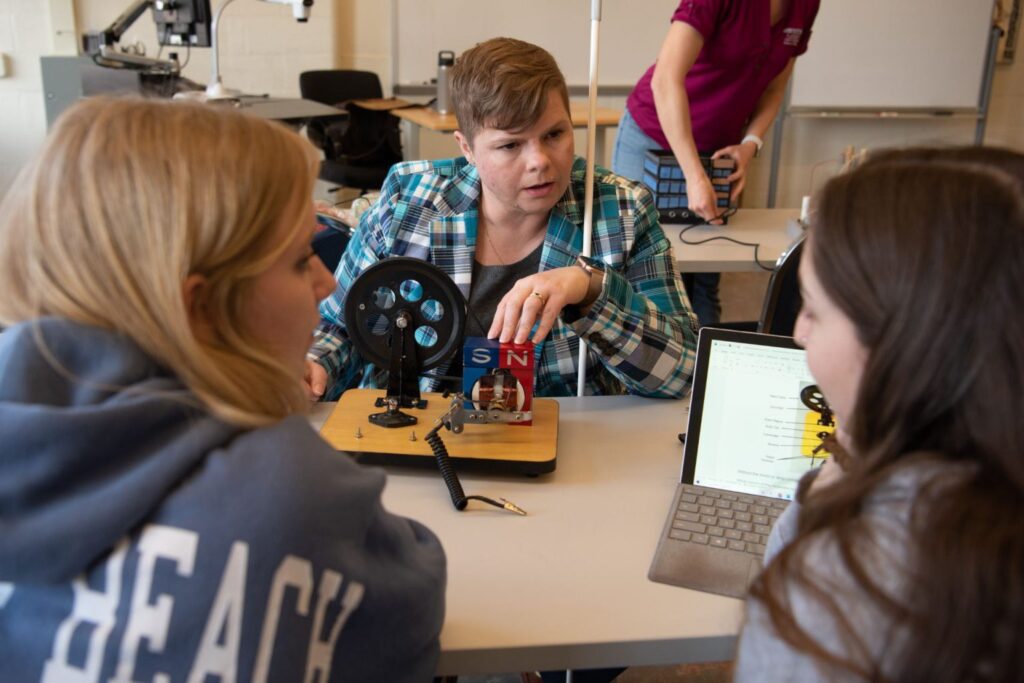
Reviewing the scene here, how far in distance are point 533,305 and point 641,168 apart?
1725mm

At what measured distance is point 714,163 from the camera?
2557 millimetres

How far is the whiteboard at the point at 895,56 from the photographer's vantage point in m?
5.14

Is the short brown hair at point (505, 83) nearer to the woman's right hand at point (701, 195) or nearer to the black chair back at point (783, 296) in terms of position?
the black chair back at point (783, 296)

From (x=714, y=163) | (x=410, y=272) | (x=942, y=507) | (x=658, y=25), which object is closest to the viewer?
(x=942, y=507)

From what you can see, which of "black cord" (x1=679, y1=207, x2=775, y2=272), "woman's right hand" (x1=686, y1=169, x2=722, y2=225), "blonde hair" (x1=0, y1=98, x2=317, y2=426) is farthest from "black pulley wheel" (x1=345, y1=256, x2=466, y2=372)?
"woman's right hand" (x1=686, y1=169, x2=722, y2=225)

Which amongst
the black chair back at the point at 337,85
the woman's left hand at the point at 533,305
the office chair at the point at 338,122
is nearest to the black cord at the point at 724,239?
the woman's left hand at the point at 533,305

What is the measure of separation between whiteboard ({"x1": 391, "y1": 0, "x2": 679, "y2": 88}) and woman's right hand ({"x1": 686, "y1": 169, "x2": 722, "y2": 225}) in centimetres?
267

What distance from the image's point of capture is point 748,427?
1.24m

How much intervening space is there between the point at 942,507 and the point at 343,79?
4.29 meters

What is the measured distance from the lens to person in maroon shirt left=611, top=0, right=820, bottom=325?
2.51 meters

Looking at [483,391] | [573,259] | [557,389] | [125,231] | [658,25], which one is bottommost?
[557,389]

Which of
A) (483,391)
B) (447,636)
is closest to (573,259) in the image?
(483,391)

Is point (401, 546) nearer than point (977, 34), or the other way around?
point (401, 546)

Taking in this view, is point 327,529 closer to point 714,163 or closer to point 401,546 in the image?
point 401,546
